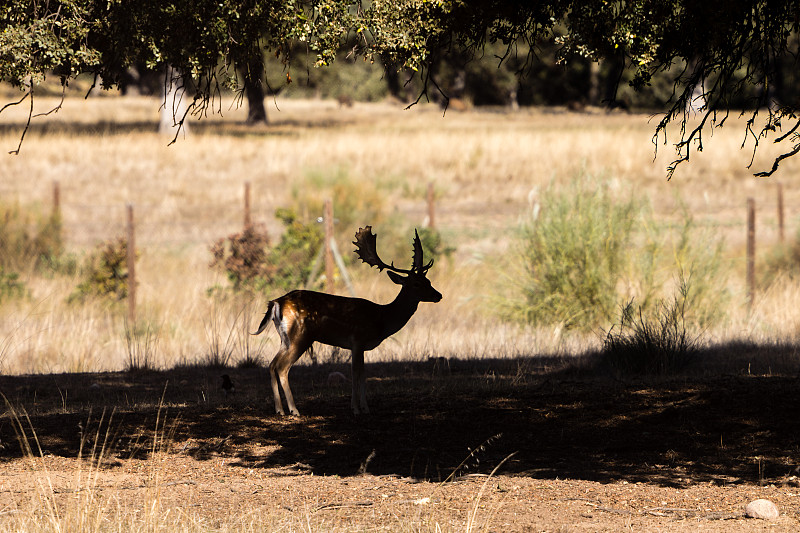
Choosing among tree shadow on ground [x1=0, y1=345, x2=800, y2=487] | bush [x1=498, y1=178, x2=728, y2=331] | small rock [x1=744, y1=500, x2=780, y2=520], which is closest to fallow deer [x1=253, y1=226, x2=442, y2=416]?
tree shadow on ground [x1=0, y1=345, x2=800, y2=487]

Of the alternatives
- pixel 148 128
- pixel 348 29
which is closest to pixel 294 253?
pixel 348 29

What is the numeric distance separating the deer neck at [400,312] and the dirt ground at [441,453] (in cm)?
76

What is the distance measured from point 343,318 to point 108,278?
10.4 meters

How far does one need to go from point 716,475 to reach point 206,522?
10.9ft

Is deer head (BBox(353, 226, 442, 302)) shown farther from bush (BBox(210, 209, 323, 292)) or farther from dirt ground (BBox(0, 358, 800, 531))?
bush (BBox(210, 209, 323, 292))

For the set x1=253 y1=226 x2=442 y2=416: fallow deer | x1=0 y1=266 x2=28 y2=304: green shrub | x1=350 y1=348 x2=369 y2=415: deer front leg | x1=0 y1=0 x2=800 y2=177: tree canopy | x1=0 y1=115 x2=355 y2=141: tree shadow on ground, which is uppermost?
x1=0 y1=115 x2=355 y2=141: tree shadow on ground

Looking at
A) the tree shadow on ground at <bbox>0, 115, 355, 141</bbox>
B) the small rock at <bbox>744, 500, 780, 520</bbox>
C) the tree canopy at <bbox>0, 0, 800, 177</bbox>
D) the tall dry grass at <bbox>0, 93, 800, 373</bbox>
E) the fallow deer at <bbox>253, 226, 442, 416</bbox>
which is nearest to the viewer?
the small rock at <bbox>744, 500, 780, 520</bbox>

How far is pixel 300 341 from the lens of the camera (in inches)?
296

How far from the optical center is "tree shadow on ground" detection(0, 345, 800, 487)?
698 centimetres

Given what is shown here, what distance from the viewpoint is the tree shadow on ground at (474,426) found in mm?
6980

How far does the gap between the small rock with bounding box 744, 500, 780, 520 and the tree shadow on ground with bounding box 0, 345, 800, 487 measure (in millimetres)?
865

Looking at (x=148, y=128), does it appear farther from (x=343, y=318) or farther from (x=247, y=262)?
(x=343, y=318)

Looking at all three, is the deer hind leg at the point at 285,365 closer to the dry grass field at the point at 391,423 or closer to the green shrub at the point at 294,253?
the dry grass field at the point at 391,423

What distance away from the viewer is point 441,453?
7.17m
